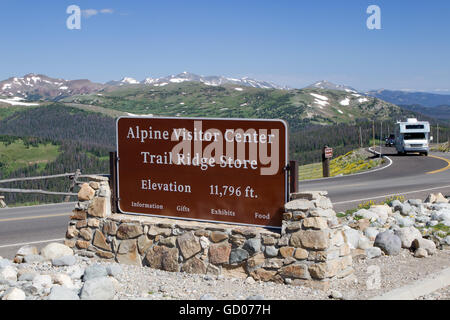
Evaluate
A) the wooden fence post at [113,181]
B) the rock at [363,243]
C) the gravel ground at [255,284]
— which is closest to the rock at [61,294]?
the gravel ground at [255,284]

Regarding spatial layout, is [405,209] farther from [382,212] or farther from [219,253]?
[219,253]

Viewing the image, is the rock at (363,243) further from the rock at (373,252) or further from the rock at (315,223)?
the rock at (315,223)

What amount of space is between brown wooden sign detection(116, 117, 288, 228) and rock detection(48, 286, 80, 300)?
228cm

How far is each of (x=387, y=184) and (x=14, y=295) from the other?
19.8 m

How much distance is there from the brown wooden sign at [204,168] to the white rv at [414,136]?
37468mm

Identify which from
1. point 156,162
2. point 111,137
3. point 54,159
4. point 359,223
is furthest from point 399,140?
point 111,137

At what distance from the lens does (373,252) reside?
8.28 m

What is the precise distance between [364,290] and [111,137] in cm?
17795

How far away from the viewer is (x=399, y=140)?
45031 millimetres

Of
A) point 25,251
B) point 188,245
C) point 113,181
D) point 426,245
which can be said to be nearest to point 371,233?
point 426,245

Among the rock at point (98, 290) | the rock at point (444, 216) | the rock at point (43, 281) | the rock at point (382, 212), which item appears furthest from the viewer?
the rock at point (382, 212)

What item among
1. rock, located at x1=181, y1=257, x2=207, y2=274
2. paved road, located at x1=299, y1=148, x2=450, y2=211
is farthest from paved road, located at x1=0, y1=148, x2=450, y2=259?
rock, located at x1=181, y1=257, x2=207, y2=274

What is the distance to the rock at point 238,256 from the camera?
7.09 meters
